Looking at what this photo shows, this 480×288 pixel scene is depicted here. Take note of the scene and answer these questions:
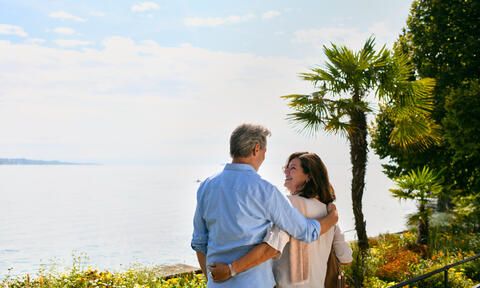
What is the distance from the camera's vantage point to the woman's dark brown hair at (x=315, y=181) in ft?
10.5

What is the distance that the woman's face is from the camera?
10.6ft

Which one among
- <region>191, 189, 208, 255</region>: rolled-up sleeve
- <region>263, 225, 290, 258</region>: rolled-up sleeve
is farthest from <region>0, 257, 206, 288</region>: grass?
<region>263, 225, 290, 258</region>: rolled-up sleeve

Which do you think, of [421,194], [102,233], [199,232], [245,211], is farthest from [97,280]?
[102,233]

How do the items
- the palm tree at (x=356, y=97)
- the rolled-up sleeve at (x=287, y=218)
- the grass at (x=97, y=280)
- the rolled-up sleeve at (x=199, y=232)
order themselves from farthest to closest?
the palm tree at (x=356, y=97) < the grass at (x=97, y=280) < the rolled-up sleeve at (x=199, y=232) < the rolled-up sleeve at (x=287, y=218)

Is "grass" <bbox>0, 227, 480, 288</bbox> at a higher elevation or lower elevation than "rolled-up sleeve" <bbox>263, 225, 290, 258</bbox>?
lower

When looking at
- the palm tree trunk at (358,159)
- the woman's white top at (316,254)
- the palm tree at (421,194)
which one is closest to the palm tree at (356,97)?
the palm tree trunk at (358,159)

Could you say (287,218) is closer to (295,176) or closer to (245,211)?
(245,211)

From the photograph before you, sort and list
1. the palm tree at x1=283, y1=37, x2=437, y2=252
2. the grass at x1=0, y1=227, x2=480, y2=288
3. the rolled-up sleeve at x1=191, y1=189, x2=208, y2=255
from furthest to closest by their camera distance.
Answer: the palm tree at x1=283, y1=37, x2=437, y2=252, the grass at x1=0, y1=227, x2=480, y2=288, the rolled-up sleeve at x1=191, y1=189, x2=208, y2=255

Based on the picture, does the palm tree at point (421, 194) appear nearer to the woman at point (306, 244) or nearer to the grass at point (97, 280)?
the grass at point (97, 280)

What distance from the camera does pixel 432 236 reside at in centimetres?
1384

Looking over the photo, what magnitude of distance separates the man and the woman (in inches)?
6.2

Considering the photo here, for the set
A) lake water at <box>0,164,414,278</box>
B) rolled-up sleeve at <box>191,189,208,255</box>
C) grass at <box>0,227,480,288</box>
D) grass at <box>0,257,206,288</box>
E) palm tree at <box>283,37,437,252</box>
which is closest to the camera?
rolled-up sleeve at <box>191,189,208,255</box>

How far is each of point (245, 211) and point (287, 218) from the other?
21 cm

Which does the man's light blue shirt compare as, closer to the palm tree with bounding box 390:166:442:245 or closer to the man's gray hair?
the man's gray hair
